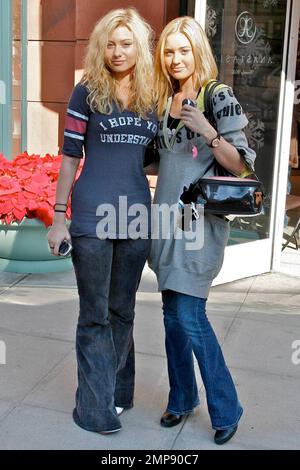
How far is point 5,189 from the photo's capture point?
5.28 m

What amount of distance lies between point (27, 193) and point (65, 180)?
96.3 inches

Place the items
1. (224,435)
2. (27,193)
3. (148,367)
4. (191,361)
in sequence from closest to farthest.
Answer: (224,435)
(191,361)
(148,367)
(27,193)

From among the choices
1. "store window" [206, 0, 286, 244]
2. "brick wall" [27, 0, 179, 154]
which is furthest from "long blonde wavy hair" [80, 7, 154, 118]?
"brick wall" [27, 0, 179, 154]

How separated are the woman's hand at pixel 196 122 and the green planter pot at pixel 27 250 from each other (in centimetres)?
284

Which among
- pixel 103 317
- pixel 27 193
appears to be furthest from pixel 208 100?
pixel 27 193

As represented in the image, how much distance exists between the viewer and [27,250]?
17.8 feet

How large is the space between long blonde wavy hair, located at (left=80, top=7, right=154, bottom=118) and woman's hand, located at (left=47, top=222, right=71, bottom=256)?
0.50 metres

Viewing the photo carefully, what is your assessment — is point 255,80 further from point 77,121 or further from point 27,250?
point 77,121

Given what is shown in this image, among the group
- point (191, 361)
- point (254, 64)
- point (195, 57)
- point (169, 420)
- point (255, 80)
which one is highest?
point (254, 64)

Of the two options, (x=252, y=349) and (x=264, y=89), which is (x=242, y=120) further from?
(x=264, y=89)

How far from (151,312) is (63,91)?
2.81 m

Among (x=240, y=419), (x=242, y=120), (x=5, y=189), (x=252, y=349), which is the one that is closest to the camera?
(x=242, y=120)
